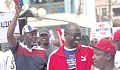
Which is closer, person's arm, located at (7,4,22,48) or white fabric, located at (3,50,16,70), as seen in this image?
person's arm, located at (7,4,22,48)

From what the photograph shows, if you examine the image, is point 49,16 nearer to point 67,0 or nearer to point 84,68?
point 67,0

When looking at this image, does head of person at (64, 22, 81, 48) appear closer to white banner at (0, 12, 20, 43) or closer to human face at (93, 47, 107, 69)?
human face at (93, 47, 107, 69)

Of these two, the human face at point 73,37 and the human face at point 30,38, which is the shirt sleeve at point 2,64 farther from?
the human face at point 73,37

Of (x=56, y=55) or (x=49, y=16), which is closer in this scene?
(x=56, y=55)

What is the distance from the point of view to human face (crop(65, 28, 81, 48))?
21.4 feet

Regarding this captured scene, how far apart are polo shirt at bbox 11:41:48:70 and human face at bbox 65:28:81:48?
991 millimetres

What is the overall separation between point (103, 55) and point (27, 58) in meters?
2.25

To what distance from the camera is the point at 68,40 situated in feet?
21.6

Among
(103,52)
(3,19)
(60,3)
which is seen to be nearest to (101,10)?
(60,3)

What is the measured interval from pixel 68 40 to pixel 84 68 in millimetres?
458

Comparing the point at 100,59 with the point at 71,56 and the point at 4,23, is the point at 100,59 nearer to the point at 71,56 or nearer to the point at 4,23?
the point at 71,56

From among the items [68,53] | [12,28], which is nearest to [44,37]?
[12,28]

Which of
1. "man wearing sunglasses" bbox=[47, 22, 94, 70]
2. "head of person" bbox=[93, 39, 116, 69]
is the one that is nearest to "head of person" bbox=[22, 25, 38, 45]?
"man wearing sunglasses" bbox=[47, 22, 94, 70]

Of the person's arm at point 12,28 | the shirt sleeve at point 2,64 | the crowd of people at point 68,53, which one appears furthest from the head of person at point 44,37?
the person's arm at point 12,28
